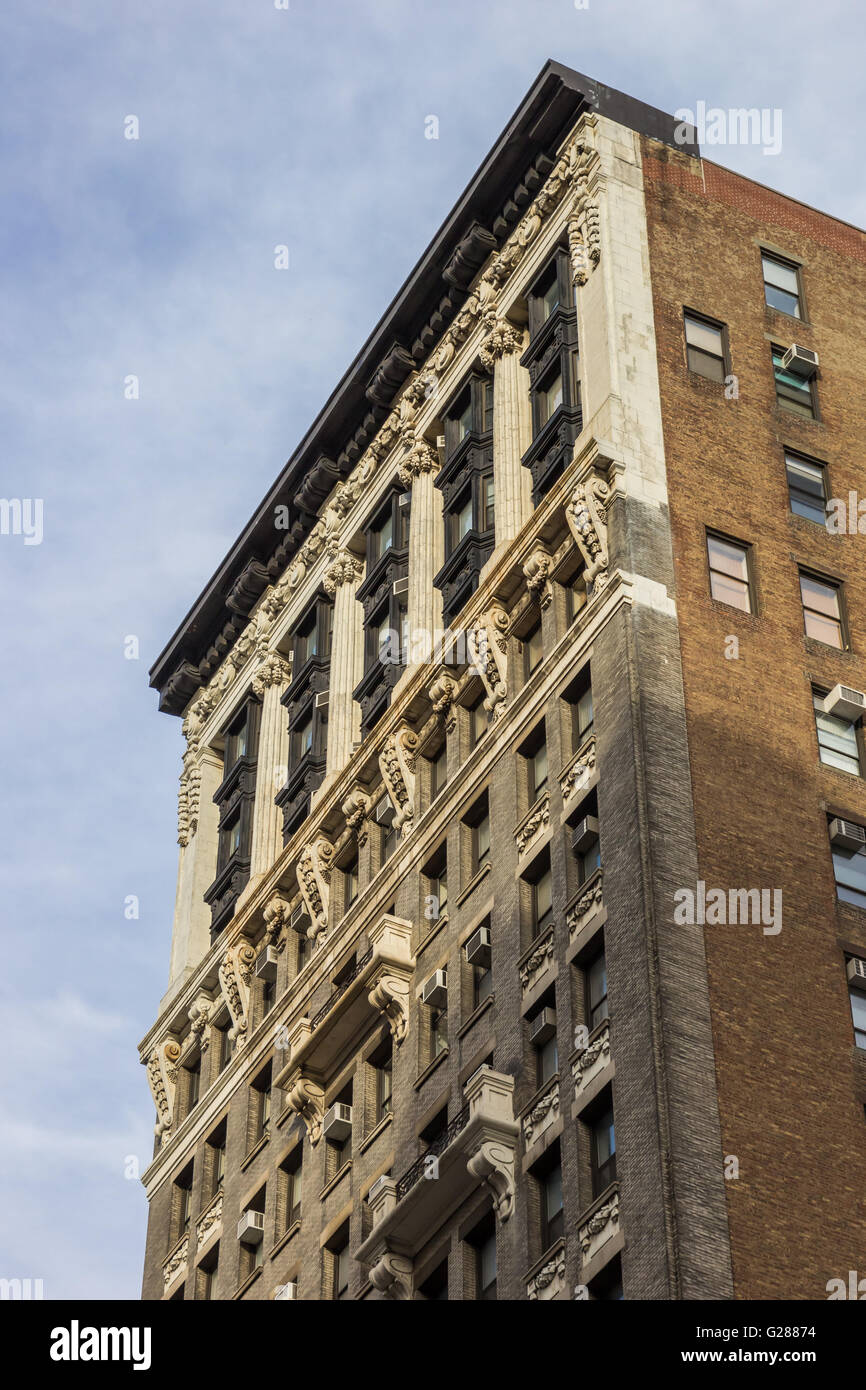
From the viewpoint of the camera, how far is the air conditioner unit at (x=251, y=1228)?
62594 millimetres

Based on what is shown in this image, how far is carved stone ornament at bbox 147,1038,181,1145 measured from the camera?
7250cm

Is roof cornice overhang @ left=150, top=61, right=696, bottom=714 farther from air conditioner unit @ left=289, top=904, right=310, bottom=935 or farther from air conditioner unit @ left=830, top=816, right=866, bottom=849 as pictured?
air conditioner unit @ left=830, top=816, right=866, bottom=849

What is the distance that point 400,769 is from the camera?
63.6m

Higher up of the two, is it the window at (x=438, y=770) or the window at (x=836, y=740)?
the window at (x=438, y=770)

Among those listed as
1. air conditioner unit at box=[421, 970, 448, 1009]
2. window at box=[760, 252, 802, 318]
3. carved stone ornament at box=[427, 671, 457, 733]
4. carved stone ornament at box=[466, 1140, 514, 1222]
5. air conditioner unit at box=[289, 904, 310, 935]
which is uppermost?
window at box=[760, 252, 802, 318]

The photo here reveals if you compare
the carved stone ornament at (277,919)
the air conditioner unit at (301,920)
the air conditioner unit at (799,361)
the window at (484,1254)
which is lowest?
the window at (484,1254)

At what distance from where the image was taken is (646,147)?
223 feet

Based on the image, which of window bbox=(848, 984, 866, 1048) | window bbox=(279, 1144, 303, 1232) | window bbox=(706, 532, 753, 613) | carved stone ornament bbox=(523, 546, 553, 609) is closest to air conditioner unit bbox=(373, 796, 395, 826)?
carved stone ornament bbox=(523, 546, 553, 609)

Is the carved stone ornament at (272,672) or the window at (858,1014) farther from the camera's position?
the carved stone ornament at (272,672)

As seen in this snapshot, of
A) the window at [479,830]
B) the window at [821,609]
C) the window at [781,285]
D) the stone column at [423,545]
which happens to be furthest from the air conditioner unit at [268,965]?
the window at [781,285]

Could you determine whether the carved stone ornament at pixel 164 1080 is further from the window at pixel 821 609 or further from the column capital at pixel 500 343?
the window at pixel 821 609

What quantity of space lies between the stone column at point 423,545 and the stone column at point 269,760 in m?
8.39

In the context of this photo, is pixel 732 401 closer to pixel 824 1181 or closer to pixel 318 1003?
pixel 318 1003

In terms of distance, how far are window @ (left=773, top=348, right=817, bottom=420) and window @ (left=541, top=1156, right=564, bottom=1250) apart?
74.8 ft
